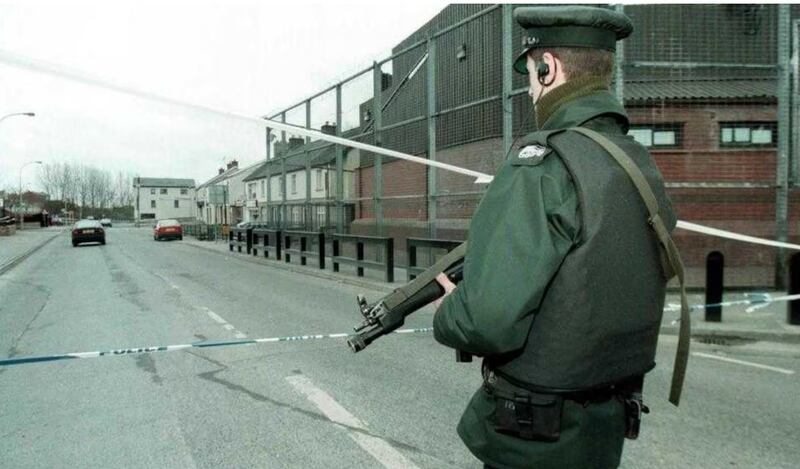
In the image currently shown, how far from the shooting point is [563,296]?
1.54 m

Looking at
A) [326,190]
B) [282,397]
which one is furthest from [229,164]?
[282,397]

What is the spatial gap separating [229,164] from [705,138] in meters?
66.6

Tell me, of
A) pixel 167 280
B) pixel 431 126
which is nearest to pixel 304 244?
pixel 167 280

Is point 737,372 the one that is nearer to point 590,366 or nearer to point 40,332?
point 590,366

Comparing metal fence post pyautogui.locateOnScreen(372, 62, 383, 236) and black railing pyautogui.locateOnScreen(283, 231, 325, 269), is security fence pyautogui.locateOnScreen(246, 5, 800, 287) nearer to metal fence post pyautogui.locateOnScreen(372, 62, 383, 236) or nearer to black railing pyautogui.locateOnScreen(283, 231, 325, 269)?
metal fence post pyautogui.locateOnScreen(372, 62, 383, 236)

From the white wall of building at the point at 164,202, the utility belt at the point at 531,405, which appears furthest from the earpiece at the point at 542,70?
the white wall of building at the point at 164,202

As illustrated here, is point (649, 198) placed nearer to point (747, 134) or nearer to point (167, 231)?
point (747, 134)

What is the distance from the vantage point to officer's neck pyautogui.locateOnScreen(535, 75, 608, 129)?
5.79ft

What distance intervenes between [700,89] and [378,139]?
23.9 ft

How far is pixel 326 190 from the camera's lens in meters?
17.7

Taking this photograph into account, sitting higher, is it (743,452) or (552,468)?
(552,468)

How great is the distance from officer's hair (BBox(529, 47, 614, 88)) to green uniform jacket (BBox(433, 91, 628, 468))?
0.29 ft

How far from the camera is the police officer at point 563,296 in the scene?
1531mm

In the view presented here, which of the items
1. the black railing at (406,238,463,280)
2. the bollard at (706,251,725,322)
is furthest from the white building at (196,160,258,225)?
the bollard at (706,251,725,322)
